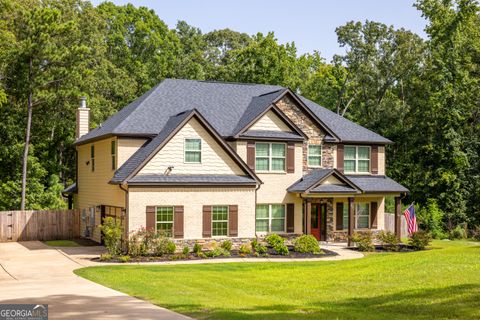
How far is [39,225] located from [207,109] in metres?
12.1

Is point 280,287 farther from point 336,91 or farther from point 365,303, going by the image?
point 336,91

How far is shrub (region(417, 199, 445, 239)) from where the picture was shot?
146 feet

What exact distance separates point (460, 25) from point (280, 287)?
40.4m

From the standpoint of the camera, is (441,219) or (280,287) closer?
(280,287)

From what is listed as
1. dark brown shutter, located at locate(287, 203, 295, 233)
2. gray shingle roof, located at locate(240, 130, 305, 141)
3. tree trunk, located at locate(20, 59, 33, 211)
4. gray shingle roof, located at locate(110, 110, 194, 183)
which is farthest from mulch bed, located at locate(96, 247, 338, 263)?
tree trunk, located at locate(20, 59, 33, 211)

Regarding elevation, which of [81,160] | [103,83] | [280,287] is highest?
[103,83]

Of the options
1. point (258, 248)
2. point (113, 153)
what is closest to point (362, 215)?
point (258, 248)

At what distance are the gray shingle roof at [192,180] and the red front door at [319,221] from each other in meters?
6.16

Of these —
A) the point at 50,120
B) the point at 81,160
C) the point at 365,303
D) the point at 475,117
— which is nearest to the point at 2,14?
the point at 50,120

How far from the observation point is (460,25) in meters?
53.4

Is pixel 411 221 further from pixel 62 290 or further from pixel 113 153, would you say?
pixel 62 290

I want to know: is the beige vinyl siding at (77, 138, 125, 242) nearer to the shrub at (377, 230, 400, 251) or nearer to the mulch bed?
the mulch bed

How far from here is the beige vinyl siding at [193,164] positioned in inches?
1233

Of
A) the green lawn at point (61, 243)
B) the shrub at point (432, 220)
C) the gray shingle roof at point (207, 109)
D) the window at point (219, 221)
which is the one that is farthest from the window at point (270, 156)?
the shrub at point (432, 220)
